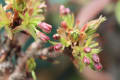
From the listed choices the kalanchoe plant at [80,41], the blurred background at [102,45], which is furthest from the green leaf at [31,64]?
the blurred background at [102,45]

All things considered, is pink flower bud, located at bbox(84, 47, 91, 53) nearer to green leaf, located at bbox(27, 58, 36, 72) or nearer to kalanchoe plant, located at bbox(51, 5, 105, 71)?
kalanchoe plant, located at bbox(51, 5, 105, 71)

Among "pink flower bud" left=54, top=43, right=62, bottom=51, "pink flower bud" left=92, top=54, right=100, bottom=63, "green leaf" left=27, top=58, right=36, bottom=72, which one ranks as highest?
"pink flower bud" left=54, top=43, right=62, bottom=51

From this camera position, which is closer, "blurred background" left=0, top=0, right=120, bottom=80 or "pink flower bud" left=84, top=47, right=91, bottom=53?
"pink flower bud" left=84, top=47, right=91, bottom=53

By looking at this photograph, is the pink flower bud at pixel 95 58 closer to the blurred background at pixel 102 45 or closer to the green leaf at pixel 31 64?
the green leaf at pixel 31 64

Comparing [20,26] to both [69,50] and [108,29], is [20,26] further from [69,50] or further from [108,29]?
[108,29]

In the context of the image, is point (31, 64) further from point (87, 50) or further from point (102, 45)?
point (102, 45)

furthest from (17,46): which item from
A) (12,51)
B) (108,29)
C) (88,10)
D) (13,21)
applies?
(108,29)

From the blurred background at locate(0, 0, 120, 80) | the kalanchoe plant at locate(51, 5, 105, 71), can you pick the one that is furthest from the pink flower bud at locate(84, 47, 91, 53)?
the blurred background at locate(0, 0, 120, 80)

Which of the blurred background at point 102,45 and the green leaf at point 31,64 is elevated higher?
the blurred background at point 102,45

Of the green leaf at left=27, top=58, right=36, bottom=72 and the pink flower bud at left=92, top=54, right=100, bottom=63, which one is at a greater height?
the green leaf at left=27, top=58, right=36, bottom=72
